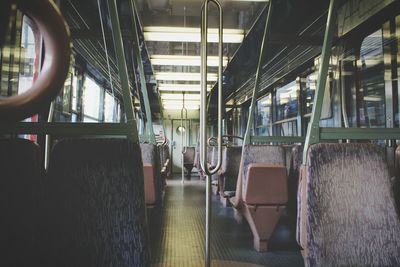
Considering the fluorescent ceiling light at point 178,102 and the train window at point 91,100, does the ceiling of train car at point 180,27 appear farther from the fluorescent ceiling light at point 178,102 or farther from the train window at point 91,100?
the fluorescent ceiling light at point 178,102

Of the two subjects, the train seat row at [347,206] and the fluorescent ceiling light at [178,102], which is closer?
the train seat row at [347,206]

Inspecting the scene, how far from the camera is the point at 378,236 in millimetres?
1471

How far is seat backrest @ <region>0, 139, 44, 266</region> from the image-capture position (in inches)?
46.0

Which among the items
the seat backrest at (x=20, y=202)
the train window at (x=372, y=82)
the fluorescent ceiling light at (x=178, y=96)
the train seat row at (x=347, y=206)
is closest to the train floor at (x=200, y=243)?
the train seat row at (x=347, y=206)

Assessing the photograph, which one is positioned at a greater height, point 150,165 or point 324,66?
point 324,66

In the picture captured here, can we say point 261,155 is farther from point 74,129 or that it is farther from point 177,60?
point 177,60

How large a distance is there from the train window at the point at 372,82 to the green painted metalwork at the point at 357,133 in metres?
1.43

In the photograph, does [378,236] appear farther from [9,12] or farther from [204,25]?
[9,12]

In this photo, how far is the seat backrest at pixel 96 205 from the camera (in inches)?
49.3

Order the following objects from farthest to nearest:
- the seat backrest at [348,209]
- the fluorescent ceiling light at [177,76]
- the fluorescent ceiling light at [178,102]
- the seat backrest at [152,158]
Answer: the fluorescent ceiling light at [178,102] → the fluorescent ceiling light at [177,76] → the seat backrest at [152,158] → the seat backrest at [348,209]

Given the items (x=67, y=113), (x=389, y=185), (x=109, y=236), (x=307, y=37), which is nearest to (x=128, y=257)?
(x=109, y=236)

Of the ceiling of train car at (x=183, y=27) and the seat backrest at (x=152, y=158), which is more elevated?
the ceiling of train car at (x=183, y=27)

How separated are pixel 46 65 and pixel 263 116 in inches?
277

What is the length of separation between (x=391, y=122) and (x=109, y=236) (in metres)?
2.71
